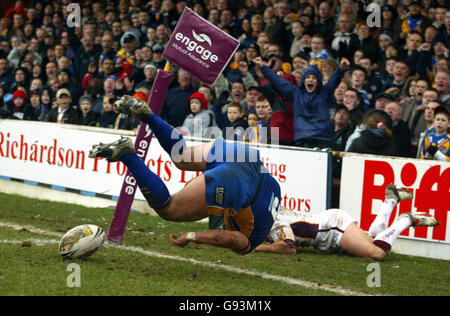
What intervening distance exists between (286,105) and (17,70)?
8907 mm

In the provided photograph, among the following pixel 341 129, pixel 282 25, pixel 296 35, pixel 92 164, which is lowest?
pixel 92 164

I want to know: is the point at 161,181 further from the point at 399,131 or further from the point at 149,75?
the point at 149,75

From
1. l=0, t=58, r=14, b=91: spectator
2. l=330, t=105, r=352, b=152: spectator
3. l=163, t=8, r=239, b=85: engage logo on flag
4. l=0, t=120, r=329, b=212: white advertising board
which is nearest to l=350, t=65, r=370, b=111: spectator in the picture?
l=330, t=105, r=352, b=152: spectator

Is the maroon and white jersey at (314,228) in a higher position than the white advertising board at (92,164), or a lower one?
lower

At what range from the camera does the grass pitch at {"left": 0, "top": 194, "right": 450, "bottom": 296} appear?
18.6 ft

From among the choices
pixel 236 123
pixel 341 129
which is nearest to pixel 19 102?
pixel 236 123

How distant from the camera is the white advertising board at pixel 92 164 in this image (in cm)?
938

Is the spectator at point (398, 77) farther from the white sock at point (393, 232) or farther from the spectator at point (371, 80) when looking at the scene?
the white sock at point (393, 232)

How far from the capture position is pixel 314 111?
10211mm

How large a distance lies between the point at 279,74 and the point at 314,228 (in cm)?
370

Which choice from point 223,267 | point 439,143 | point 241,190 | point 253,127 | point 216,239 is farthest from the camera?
point 253,127

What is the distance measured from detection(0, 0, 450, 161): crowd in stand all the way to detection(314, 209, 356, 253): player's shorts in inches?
54.7

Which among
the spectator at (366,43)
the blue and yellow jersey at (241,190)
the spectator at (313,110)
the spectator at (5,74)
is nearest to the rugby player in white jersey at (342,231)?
the blue and yellow jersey at (241,190)

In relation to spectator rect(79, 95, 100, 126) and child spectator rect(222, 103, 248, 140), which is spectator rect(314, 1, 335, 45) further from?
spectator rect(79, 95, 100, 126)
